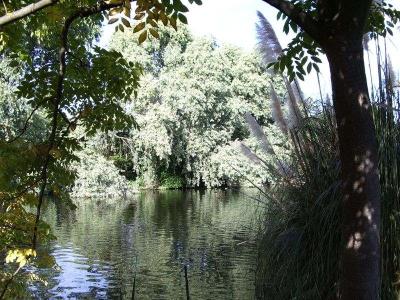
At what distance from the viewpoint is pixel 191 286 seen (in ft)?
26.7

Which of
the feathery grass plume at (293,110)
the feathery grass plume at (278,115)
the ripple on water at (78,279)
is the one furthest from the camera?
the ripple on water at (78,279)

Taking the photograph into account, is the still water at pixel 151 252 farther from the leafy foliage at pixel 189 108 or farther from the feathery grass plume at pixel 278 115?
the leafy foliage at pixel 189 108

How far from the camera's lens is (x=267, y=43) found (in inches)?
183

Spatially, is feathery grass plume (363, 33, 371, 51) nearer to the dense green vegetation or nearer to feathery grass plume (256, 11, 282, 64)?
the dense green vegetation

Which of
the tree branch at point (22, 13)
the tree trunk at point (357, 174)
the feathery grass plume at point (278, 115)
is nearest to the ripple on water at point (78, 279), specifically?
the feathery grass plume at point (278, 115)

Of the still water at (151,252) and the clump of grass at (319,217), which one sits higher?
the clump of grass at (319,217)

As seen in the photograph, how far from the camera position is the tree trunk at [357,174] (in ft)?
5.78

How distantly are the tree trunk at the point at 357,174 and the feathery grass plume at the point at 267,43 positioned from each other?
2.80m

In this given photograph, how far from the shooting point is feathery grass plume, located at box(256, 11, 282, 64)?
459 cm

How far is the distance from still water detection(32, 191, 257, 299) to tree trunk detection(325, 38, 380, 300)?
3206 millimetres

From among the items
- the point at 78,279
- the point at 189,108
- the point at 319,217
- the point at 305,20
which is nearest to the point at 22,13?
the point at 305,20

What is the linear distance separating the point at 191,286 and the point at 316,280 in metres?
5.12

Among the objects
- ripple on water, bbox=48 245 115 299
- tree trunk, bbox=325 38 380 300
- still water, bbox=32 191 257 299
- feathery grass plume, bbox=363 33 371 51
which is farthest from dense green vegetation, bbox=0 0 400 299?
ripple on water, bbox=48 245 115 299

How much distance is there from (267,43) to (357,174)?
3.04 m
